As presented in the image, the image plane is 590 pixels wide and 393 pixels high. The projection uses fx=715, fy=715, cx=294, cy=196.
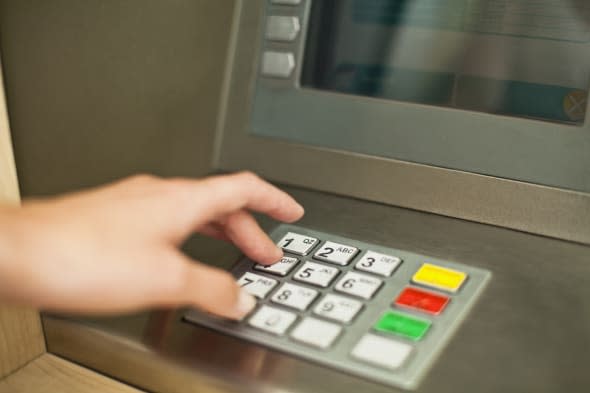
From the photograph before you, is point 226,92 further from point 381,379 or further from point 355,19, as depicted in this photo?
point 381,379

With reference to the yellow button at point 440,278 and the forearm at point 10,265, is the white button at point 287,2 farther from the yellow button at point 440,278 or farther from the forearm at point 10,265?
the forearm at point 10,265

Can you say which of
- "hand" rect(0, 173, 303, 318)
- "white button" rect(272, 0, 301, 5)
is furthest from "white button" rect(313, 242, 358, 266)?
"white button" rect(272, 0, 301, 5)

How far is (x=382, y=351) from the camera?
18.8 inches

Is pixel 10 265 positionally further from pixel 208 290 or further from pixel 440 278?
pixel 440 278

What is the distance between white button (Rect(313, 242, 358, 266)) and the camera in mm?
573

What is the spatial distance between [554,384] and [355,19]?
0.37 m

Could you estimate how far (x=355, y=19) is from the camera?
663 millimetres

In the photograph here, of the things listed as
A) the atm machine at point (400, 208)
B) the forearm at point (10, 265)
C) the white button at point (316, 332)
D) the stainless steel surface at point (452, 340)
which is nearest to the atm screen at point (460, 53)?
the atm machine at point (400, 208)

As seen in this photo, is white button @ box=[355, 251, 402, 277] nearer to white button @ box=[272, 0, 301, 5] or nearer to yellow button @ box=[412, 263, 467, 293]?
yellow button @ box=[412, 263, 467, 293]

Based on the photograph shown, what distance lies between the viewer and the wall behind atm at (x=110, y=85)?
27.4 inches

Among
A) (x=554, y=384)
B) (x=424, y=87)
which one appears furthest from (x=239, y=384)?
(x=424, y=87)

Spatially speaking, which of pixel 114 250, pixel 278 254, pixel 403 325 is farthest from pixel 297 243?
pixel 114 250

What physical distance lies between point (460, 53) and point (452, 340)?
259 mm

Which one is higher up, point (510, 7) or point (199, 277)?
point (510, 7)
